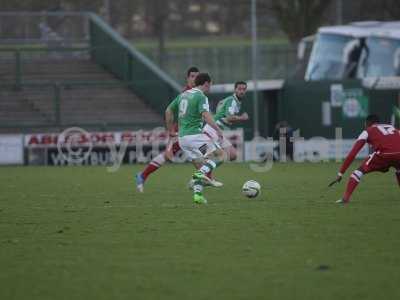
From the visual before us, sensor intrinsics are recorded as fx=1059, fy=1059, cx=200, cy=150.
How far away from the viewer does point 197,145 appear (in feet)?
55.4

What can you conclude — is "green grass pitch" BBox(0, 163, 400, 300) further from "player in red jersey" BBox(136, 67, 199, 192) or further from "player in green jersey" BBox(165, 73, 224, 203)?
"player in green jersey" BBox(165, 73, 224, 203)

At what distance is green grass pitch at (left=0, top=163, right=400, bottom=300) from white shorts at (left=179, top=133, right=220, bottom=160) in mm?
803

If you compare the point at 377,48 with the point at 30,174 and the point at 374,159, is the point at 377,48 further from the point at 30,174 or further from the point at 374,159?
the point at 374,159

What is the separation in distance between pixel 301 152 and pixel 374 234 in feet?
68.5

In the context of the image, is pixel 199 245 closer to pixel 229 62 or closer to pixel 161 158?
pixel 161 158

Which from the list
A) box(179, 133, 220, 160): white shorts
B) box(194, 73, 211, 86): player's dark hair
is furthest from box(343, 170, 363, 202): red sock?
box(194, 73, 211, 86): player's dark hair

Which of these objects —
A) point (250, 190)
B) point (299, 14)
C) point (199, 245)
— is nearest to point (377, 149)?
point (250, 190)

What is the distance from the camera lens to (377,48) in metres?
35.6

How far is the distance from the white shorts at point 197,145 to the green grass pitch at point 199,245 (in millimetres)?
803

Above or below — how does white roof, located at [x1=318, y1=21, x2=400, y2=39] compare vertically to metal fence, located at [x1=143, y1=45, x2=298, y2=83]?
above

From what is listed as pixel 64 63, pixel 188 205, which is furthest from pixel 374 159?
pixel 64 63

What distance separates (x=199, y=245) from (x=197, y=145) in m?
5.63

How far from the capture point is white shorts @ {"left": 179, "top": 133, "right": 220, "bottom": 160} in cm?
1688

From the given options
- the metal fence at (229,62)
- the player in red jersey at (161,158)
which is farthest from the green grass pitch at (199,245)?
the metal fence at (229,62)
